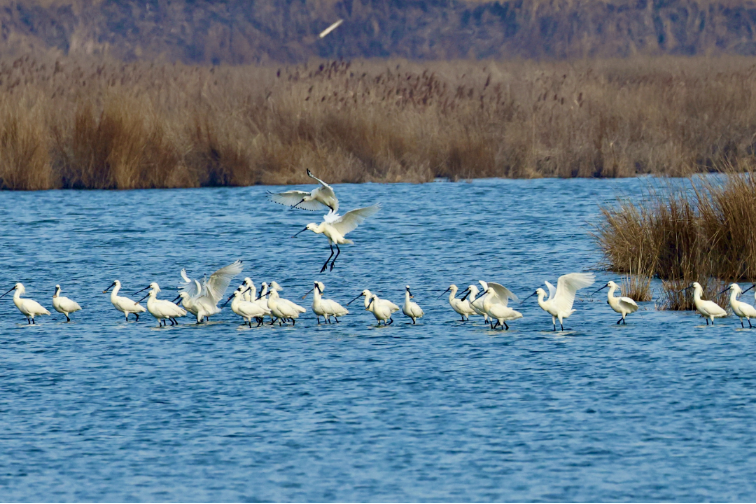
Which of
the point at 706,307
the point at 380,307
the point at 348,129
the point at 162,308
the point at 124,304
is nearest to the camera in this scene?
the point at 706,307

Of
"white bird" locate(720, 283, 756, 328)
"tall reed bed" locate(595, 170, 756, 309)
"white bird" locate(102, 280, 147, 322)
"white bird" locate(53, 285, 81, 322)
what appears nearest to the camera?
"white bird" locate(720, 283, 756, 328)

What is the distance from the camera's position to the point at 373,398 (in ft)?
35.2

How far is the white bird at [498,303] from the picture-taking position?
1365cm

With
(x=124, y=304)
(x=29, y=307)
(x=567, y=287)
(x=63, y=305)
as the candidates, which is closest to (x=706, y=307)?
(x=567, y=287)

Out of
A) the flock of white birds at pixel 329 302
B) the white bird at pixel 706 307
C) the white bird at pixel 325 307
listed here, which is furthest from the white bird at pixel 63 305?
the white bird at pixel 706 307

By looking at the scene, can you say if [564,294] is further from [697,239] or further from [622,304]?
[697,239]

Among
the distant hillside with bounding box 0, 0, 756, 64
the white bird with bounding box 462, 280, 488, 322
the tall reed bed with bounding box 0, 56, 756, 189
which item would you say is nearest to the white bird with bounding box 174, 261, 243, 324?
the white bird with bounding box 462, 280, 488, 322

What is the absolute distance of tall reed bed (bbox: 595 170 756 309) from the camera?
49.7 feet

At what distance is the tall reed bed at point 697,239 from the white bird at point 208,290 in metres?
4.79

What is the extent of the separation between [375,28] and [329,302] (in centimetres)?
3877

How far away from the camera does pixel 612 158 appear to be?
27.4 metres

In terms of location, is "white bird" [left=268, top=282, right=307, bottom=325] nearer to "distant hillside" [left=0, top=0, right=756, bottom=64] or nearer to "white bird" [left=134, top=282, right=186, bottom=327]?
"white bird" [left=134, top=282, right=186, bottom=327]

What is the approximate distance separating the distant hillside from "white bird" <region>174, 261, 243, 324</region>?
1304 inches

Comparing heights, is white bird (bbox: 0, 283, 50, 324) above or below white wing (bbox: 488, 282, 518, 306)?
below
